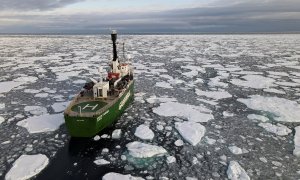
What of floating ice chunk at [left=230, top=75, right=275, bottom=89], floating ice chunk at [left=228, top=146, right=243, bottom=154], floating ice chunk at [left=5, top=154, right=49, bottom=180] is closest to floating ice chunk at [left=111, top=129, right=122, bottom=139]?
floating ice chunk at [left=5, top=154, right=49, bottom=180]

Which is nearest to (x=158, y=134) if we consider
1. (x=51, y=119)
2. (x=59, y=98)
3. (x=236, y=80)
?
(x=51, y=119)

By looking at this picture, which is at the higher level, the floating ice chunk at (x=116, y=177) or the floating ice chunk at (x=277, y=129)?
the floating ice chunk at (x=277, y=129)

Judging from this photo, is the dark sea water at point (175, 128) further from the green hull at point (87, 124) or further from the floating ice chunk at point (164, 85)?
the green hull at point (87, 124)

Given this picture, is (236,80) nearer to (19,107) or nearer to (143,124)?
(143,124)

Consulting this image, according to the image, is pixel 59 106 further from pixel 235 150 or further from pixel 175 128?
pixel 235 150

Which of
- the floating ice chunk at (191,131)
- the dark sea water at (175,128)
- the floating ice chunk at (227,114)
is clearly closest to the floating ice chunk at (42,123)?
the dark sea water at (175,128)

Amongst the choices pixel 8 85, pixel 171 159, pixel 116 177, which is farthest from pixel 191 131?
pixel 8 85
